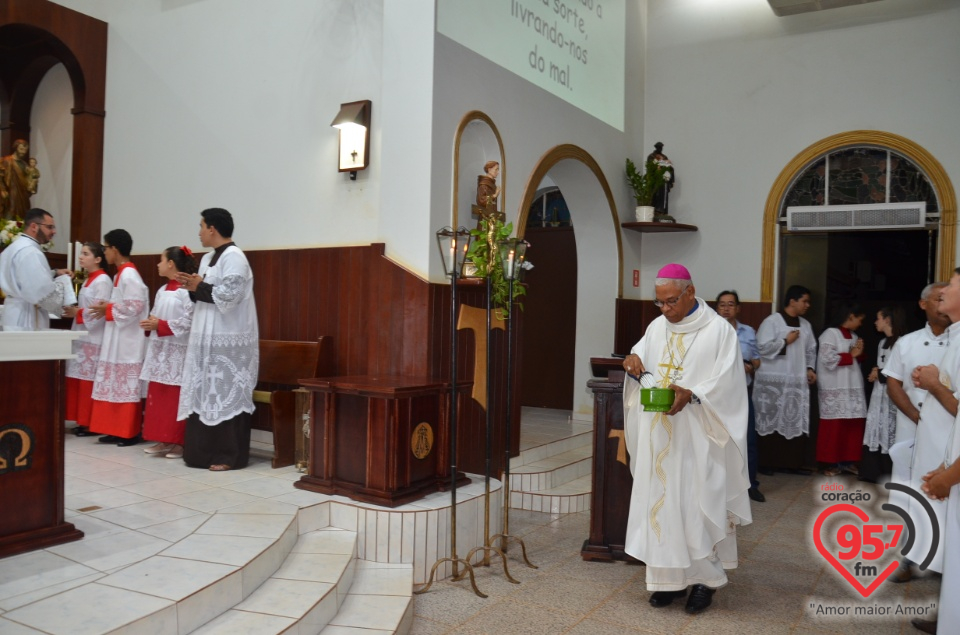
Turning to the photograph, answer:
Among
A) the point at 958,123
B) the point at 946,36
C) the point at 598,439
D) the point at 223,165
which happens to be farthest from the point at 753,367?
the point at 223,165

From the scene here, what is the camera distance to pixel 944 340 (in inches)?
173

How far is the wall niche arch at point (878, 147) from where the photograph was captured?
7.14 m

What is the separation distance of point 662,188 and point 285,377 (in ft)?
15.4

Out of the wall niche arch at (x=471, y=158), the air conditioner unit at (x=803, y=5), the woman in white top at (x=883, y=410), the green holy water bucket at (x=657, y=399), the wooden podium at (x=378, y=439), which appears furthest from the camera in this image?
the air conditioner unit at (x=803, y=5)

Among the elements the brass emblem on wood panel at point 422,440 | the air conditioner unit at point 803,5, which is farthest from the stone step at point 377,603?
the air conditioner unit at point 803,5

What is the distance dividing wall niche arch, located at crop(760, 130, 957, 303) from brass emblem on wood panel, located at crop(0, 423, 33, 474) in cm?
686

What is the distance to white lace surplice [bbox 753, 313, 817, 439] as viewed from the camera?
6949 millimetres

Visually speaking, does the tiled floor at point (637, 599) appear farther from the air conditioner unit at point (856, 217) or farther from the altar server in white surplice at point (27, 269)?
the air conditioner unit at point (856, 217)

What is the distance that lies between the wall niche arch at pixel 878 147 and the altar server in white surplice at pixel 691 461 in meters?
4.53

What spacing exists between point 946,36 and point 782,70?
1479 millimetres

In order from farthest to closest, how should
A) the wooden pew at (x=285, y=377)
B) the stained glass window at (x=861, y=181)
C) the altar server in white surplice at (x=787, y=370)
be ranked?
1. the stained glass window at (x=861, y=181)
2. the altar server in white surplice at (x=787, y=370)
3. the wooden pew at (x=285, y=377)

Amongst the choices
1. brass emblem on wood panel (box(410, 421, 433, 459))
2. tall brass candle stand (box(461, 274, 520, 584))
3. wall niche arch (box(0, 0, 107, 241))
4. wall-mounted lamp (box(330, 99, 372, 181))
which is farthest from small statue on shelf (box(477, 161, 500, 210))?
wall niche arch (box(0, 0, 107, 241))

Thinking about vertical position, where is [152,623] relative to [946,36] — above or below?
below

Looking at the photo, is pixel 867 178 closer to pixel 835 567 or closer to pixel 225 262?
pixel 835 567
